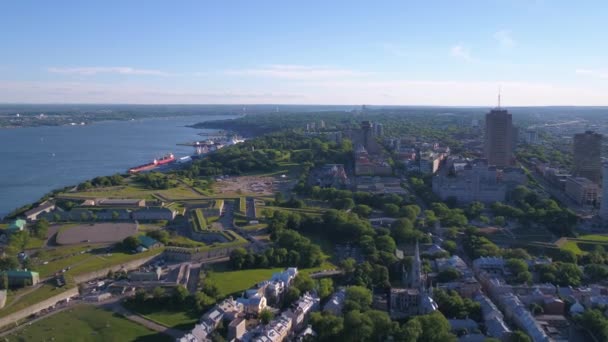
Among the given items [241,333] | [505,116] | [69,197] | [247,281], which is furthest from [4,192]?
[505,116]

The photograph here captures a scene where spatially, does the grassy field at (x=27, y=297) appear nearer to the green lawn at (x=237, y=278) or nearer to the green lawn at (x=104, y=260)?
the green lawn at (x=104, y=260)

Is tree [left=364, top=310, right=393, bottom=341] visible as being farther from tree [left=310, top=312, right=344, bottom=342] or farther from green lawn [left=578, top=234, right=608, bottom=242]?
green lawn [left=578, top=234, right=608, bottom=242]

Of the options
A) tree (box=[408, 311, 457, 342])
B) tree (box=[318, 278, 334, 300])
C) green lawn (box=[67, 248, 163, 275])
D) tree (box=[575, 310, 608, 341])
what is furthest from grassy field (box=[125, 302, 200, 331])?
tree (box=[575, 310, 608, 341])

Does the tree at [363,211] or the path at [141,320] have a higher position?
the tree at [363,211]

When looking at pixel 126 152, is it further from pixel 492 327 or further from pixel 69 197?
pixel 492 327

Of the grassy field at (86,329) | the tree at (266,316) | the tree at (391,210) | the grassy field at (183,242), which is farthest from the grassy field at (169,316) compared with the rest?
the tree at (391,210)

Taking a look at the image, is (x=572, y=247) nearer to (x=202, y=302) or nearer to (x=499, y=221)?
(x=499, y=221)
